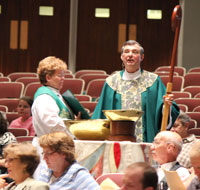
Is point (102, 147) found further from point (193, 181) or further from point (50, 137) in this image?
point (193, 181)

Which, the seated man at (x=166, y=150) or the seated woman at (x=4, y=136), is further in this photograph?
the seated woman at (x=4, y=136)

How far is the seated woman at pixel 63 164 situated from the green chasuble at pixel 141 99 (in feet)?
3.59

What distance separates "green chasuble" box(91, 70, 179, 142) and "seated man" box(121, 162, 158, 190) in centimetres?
155

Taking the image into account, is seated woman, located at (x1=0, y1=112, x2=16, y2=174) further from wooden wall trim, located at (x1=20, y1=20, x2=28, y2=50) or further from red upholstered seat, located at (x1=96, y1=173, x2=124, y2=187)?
wooden wall trim, located at (x1=20, y1=20, x2=28, y2=50)

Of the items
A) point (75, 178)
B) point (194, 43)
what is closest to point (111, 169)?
point (75, 178)

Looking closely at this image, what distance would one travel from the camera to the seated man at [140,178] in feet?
8.68

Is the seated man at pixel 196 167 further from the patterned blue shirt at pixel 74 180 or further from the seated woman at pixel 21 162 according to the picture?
the seated woman at pixel 21 162

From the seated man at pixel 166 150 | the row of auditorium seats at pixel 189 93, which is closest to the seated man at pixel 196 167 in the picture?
the seated man at pixel 166 150

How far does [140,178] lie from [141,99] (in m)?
1.77

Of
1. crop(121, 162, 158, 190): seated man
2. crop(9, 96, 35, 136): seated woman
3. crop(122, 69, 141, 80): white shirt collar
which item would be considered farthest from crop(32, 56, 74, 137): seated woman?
crop(9, 96, 35, 136): seated woman

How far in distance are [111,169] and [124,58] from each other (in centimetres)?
96

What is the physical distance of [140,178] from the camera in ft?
8.70

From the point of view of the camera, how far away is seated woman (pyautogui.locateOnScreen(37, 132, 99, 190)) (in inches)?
128

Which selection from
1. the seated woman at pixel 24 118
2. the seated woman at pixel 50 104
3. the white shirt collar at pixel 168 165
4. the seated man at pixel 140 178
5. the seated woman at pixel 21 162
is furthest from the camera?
the seated woman at pixel 24 118
